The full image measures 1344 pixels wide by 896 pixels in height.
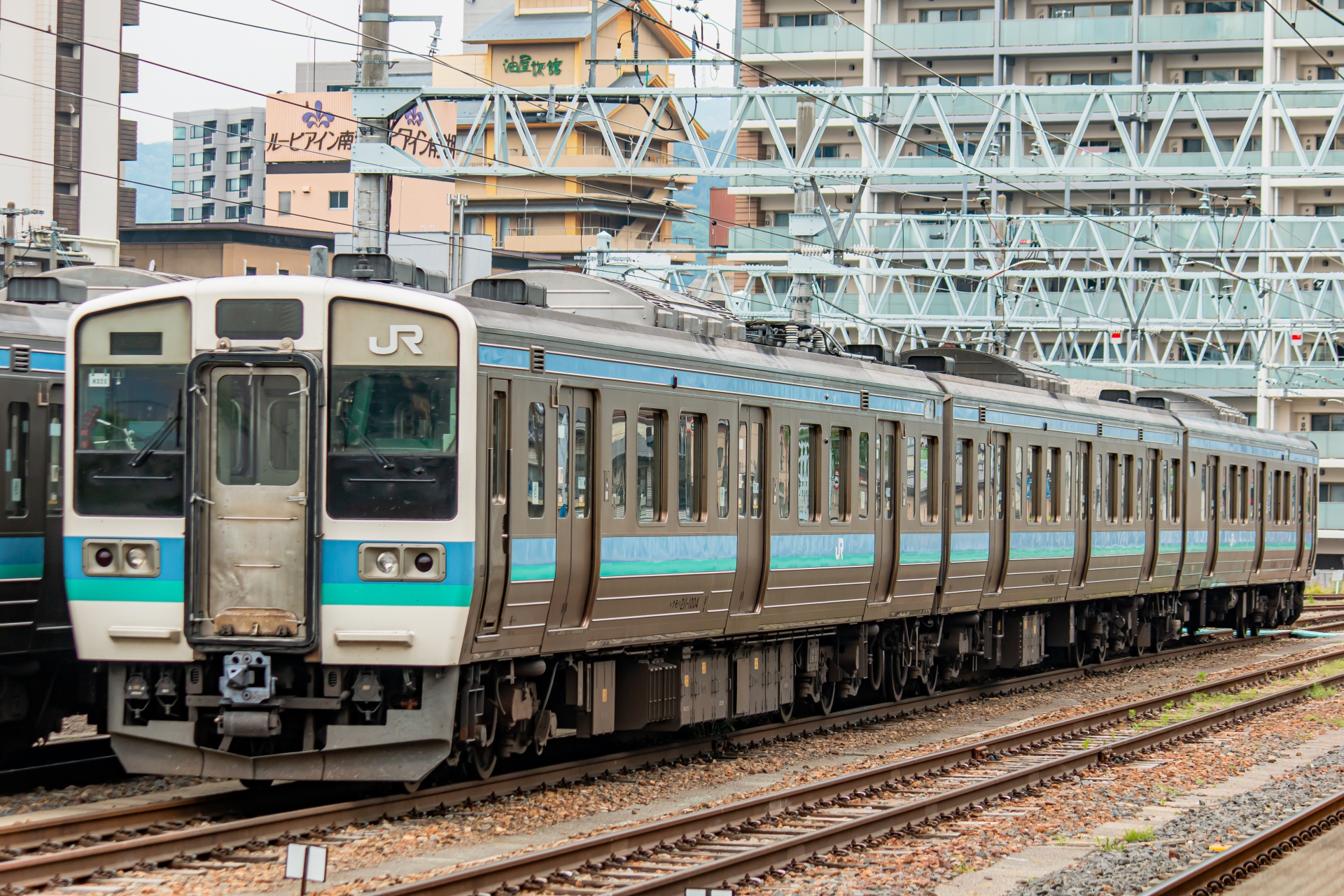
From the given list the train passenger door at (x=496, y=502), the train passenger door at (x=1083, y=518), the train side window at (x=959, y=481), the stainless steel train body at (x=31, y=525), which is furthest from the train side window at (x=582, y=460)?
the train passenger door at (x=1083, y=518)

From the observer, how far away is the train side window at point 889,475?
16172 millimetres

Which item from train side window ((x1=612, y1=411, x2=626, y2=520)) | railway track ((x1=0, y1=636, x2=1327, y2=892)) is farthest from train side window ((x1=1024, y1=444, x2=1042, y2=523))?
train side window ((x1=612, y1=411, x2=626, y2=520))

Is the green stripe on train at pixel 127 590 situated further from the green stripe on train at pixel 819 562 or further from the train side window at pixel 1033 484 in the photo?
the train side window at pixel 1033 484

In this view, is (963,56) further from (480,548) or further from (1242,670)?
(480,548)

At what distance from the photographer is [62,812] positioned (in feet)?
32.9

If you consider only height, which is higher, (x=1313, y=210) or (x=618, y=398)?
(x=1313, y=210)

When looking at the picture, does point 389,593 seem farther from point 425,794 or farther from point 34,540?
point 34,540

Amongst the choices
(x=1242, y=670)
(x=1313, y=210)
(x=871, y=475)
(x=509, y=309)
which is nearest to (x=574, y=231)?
(x=1313, y=210)

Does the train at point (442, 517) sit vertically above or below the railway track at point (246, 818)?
above

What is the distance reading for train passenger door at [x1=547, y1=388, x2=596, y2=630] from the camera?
11.1 m

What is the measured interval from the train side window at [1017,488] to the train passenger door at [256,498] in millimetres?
10571

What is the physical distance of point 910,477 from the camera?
16766 mm

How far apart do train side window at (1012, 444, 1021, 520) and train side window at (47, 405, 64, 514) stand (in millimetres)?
10546

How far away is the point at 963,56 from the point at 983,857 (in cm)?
5740
